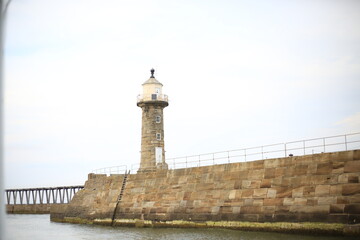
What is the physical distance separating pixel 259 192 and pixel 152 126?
1598 cm

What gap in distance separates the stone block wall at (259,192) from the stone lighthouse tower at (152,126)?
569 centimetres

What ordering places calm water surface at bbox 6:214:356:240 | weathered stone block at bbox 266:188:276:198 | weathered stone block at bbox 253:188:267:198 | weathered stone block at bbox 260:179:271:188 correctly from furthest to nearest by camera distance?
weathered stone block at bbox 260:179:271:188, weathered stone block at bbox 253:188:267:198, weathered stone block at bbox 266:188:276:198, calm water surface at bbox 6:214:356:240

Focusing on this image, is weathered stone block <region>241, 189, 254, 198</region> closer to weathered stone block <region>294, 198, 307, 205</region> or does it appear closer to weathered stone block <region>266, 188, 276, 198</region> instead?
weathered stone block <region>266, 188, 276, 198</region>

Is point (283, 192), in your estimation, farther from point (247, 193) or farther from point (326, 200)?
point (326, 200)

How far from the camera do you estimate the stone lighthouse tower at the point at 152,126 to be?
36.1m

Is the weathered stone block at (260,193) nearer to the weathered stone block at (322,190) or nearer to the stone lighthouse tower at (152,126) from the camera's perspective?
the weathered stone block at (322,190)

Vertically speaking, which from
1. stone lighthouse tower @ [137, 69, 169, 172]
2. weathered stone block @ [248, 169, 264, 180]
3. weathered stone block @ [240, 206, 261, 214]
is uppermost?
stone lighthouse tower @ [137, 69, 169, 172]

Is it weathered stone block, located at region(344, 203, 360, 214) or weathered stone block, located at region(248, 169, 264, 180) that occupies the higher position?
weathered stone block, located at region(248, 169, 264, 180)

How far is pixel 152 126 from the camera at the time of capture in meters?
36.4

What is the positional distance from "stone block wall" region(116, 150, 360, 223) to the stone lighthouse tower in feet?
18.7

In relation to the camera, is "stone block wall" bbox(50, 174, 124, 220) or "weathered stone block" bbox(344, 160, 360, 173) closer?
"weathered stone block" bbox(344, 160, 360, 173)

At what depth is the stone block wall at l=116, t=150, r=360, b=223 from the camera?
18531mm

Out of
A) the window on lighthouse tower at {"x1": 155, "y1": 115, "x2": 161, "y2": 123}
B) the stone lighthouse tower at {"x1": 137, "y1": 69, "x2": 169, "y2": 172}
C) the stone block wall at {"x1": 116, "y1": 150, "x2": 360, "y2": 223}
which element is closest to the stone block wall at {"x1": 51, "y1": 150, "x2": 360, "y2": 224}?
the stone block wall at {"x1": 116, "y1": 150, "x2": 360, "y2": 223}

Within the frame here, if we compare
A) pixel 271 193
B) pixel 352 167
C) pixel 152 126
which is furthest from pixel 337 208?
pixel 152 126
